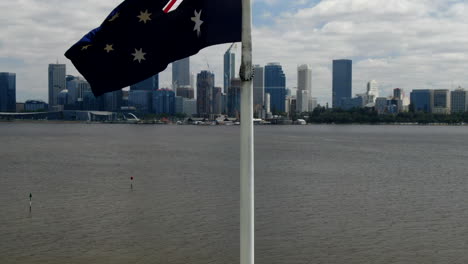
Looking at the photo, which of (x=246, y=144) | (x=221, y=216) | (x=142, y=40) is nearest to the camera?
(x=246, y=144)

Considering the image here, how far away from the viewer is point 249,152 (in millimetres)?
7387

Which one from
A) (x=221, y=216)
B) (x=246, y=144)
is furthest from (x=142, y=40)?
(x=221, y=216)

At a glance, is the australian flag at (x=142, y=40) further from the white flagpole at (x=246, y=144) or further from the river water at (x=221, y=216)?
the river water at (x=221, y=216)

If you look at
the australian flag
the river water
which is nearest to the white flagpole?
the australian flag

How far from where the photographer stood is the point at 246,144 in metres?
7.38

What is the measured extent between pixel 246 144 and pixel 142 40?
238 cm

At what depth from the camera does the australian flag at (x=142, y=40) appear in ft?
27.2

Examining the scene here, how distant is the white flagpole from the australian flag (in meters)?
0.77

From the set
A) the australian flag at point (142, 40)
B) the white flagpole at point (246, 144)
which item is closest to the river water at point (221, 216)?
the australian flag at point (142, 40)

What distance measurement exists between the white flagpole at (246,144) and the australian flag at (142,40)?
77 centimetres

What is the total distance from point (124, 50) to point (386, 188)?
45.2 m

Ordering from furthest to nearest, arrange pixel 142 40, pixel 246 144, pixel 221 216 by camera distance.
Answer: pixel 221 216 < pixel 142 40 < pixel 246 144

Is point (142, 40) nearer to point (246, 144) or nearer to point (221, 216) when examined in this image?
point (246, 144)

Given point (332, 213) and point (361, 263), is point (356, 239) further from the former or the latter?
point (332, 213)
